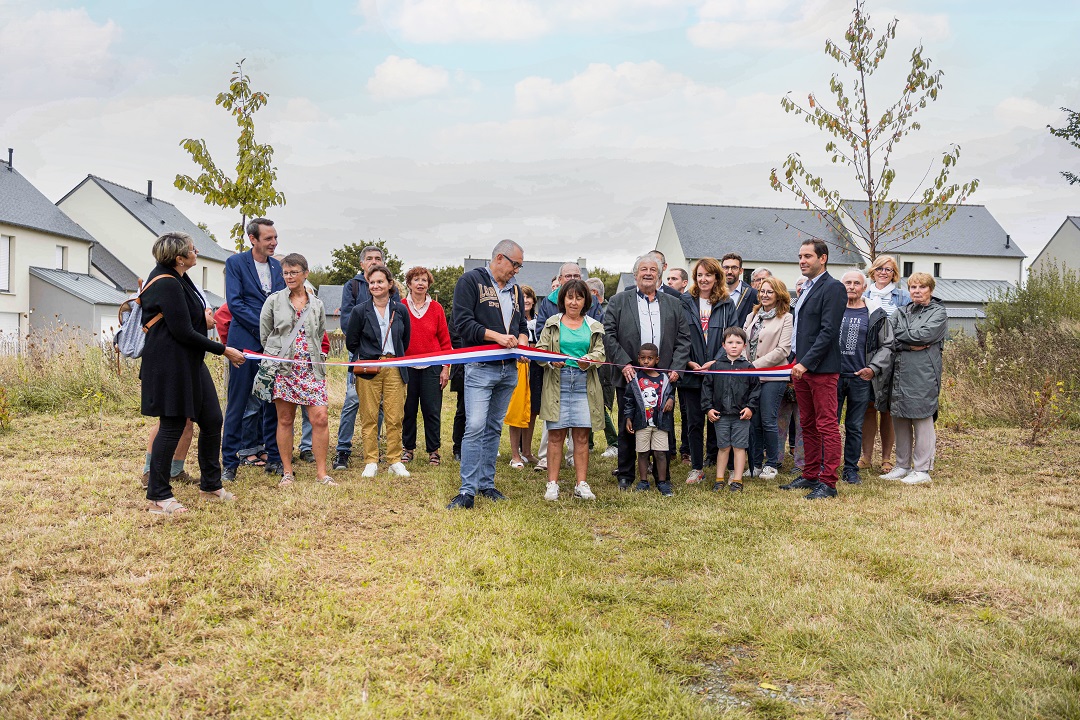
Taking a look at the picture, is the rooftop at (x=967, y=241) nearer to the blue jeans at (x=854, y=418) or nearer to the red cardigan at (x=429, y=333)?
the blue jeans at (x=854, y=418)

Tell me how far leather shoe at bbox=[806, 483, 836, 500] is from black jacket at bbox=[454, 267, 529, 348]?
9.74ft

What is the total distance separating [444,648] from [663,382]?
393 centimetres

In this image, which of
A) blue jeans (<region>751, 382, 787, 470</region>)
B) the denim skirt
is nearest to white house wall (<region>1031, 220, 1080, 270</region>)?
blue jeans (<region>751, 382, 787, 470</region>)

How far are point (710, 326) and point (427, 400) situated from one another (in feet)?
10.1

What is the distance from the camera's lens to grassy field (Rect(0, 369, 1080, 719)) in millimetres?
2893

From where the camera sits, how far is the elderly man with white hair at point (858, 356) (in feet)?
24.1

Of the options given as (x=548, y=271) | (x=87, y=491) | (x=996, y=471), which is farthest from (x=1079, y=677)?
(x=548, y=271)

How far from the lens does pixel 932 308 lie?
23.9 feet

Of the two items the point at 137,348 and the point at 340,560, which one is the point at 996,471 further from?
the point at 137,348

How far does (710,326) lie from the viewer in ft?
24.9

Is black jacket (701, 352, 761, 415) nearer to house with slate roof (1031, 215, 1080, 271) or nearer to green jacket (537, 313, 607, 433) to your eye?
green jacket (537, 313, 607, 433)

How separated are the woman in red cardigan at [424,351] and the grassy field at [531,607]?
73.4 inches

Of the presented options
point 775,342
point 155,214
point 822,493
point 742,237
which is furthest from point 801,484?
point 742,237

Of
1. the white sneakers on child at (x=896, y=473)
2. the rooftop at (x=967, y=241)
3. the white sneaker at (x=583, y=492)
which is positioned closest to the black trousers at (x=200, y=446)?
the white sneaker at (x=583, y=492)
